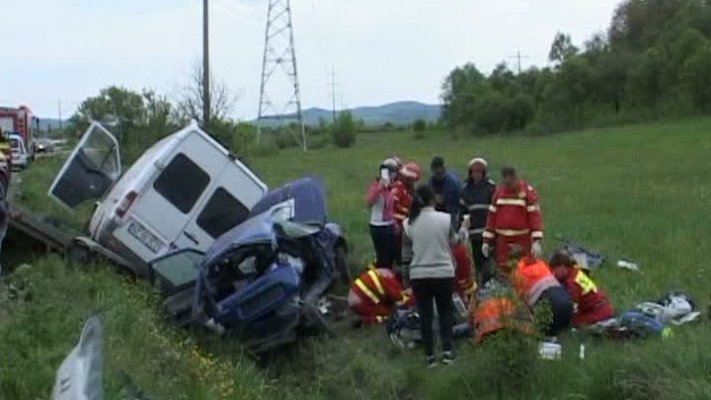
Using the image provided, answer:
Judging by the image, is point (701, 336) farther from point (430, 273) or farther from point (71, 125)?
point (71, 125)

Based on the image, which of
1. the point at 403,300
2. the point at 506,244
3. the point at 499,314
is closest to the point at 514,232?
the point at 506,244

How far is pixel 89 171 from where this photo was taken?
16188 millimetres

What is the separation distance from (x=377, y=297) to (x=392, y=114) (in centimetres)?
13561

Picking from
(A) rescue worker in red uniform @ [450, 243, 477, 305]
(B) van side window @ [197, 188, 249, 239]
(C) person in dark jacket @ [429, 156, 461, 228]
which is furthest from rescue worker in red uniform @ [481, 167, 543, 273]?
(B) van side window @ [197, 188, 249, 239]

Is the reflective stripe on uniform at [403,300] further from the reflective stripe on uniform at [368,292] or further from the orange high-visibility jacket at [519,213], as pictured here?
the orange high-visibility jacket at [519,213]

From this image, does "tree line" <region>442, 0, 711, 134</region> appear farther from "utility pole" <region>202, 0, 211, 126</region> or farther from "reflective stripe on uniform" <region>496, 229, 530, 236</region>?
"reflective stripe on uniform" <region>496, 229, 530, 236</region>

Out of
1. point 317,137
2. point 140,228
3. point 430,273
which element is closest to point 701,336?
point 430,273

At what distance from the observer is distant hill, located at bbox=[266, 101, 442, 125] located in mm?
117312

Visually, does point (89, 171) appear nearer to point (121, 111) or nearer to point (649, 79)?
point (121, 111)

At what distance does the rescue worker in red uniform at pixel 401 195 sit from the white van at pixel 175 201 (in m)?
2.06

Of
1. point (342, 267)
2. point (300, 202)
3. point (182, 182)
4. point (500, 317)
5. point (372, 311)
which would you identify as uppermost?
point (182, 182)

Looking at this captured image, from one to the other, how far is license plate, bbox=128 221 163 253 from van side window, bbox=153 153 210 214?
1.54 ft

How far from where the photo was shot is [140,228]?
45.3ft

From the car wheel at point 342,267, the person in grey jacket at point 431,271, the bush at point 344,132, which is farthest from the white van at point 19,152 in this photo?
the bush at point 344,132
